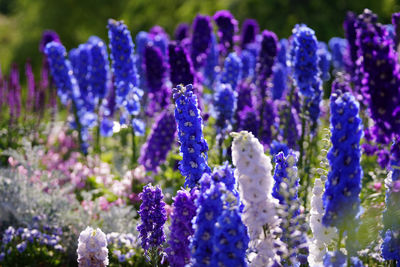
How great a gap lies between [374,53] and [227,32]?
4048mm

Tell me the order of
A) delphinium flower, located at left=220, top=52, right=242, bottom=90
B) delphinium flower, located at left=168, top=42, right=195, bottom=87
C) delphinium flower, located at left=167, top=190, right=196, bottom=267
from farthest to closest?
delphinium flower, located at left=220, top=52, right=242, bottom=90
delphinium flower, located at left=168, top=42, right=195, bottom=87
delphinium flower, located at left=167, top=190, right=196, bottom=267

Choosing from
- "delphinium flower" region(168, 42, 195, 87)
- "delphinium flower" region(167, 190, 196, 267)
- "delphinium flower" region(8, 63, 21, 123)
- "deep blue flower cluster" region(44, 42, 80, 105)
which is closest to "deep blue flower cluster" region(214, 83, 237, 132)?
"delphinium flower" region(168, 42, 195, 87)

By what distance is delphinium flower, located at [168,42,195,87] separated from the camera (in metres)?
5.95

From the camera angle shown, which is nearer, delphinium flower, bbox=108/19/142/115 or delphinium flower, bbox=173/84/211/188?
delphinium flower, bbox=173/84/211/188

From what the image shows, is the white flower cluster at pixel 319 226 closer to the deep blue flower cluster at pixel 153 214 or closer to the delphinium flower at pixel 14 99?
the deep blue flower cluster at pixel 153 214

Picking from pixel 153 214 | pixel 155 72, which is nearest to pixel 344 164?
pixel 153 214

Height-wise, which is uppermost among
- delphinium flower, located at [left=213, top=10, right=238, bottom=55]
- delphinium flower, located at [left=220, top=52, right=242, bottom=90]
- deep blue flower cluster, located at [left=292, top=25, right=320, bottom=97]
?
delphinium flower, located at [left=213, top=10, right=238, bottom=55]

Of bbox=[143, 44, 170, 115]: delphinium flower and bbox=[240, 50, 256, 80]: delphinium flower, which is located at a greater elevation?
bbox=[240, 50, 256, 80]: delphinium flower

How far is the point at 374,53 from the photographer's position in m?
3.79

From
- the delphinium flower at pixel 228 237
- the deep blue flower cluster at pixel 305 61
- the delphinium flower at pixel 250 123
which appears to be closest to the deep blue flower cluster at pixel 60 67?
the delphinium flower at pixel 250 123

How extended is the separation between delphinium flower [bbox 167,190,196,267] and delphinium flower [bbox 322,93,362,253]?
777 mm

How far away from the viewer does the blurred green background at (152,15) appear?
15.3 meters

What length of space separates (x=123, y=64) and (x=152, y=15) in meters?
12.4

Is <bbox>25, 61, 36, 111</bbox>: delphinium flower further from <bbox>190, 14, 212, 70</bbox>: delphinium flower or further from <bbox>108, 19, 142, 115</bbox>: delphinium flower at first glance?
<bbox>190, 14, 212, 70</bbox>: delphinium flower
